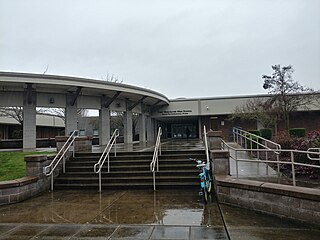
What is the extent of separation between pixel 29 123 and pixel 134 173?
10.6 metres

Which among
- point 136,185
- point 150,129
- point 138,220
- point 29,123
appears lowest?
point 138,220

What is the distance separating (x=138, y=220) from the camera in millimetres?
4875

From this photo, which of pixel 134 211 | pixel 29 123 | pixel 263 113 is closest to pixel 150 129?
pixel 263 113

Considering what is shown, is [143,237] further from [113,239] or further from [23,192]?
[23,192]

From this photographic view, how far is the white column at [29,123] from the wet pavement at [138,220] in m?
10.2

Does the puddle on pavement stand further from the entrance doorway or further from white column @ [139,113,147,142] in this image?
the entrance doorway

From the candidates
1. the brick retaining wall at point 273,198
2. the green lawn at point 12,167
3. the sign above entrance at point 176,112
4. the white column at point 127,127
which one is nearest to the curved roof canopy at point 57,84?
the white column at point 127,127

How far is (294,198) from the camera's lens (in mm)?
4562

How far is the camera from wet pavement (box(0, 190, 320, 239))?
4.14 m

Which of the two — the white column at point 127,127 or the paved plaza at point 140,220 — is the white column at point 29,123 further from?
the paved plaza at point 140,220

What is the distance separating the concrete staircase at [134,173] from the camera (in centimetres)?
776

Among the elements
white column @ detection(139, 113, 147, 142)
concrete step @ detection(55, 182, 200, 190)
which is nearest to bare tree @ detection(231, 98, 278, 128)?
white column @ detection(139, 113, 147, 142)

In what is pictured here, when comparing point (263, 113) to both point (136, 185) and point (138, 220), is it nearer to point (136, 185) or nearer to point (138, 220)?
point (136, 185)

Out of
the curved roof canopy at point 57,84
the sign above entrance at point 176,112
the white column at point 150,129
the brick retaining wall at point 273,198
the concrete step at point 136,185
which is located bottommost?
the concrete step at point 136,185
